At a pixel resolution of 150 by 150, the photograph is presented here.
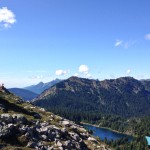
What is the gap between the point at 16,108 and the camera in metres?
109

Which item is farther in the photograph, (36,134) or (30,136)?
(36,134)

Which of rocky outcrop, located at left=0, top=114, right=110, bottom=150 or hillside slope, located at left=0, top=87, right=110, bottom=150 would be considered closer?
hillside slope, located at left=0, top=87, right=110, bottom=150

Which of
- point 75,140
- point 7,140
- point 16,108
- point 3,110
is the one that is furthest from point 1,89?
point 7,140

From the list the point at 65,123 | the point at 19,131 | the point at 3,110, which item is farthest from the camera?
the point at 65,123

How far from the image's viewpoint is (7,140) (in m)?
71.3

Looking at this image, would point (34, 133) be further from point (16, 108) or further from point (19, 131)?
point (16, 108)

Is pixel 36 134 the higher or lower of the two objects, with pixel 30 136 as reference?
higher

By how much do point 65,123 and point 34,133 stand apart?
3536 cm

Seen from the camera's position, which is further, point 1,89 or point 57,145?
point 1,89

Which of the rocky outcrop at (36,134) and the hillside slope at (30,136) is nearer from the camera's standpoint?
the hillside slope at (30,136)

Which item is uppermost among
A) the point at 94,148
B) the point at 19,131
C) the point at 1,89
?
the point at 1,89

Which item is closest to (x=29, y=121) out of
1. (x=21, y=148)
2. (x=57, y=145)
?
(x=57, y=145)

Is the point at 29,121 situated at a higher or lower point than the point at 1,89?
lower

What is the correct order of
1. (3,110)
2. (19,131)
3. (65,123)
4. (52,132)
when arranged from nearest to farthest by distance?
(19,131)
(52,132)
(3,110)
(65,123)
